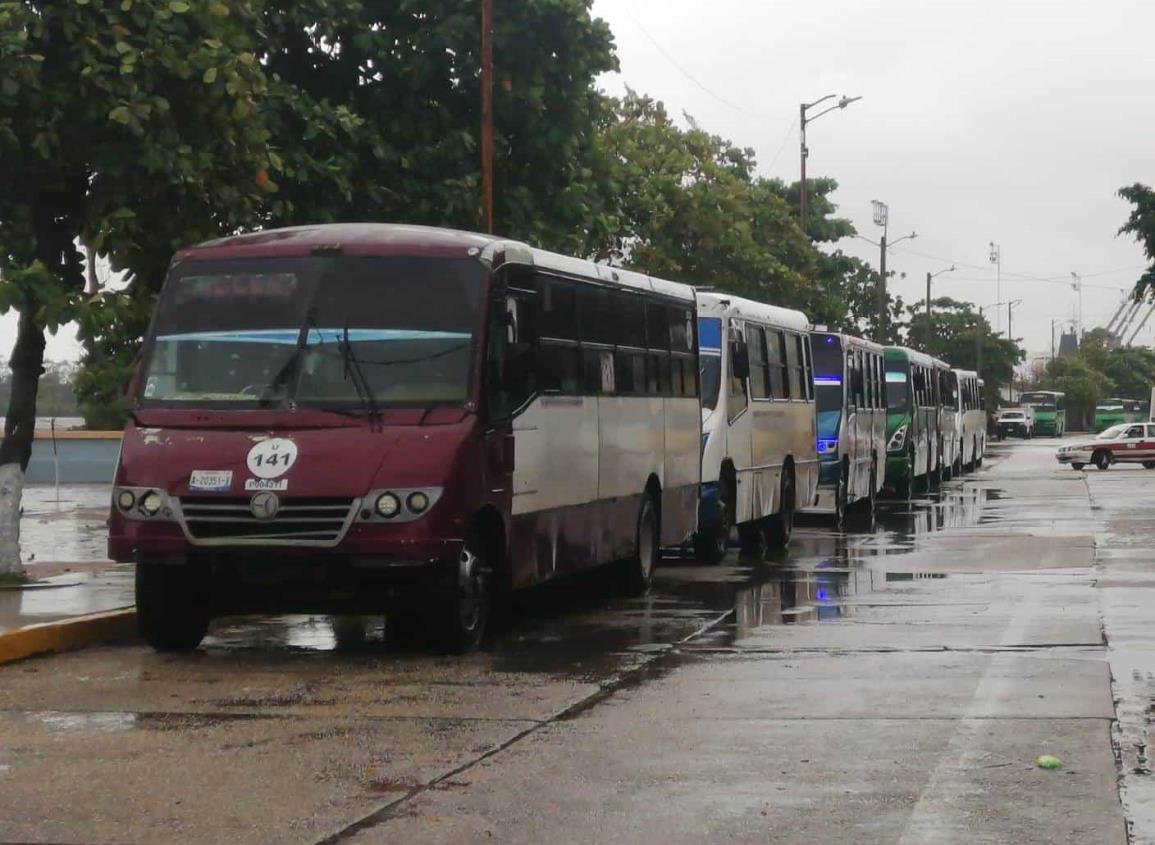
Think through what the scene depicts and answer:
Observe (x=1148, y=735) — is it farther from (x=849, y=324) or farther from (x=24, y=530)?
(x=849, y=324)

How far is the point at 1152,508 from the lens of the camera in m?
34.2

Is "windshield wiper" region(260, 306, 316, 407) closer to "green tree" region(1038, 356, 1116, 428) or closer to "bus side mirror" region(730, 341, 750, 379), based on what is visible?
"bus side mirror" region(730, 341, 750, 379)

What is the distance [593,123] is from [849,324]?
212 feet

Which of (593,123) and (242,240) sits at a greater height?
(593,123)

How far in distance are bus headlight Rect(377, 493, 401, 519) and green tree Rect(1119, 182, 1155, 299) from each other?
42462 millimetres

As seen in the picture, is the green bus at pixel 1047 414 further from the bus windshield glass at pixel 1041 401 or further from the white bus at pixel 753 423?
the white bus at pixel 753 423

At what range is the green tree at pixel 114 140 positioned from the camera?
16.1m

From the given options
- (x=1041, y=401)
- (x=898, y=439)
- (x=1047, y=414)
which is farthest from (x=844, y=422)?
(x=1041, y=401)

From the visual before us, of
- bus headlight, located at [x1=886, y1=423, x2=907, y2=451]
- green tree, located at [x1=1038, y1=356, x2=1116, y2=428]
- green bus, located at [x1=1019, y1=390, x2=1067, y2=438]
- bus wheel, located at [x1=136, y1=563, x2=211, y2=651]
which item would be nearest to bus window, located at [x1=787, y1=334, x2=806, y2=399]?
bus wheel, located at [x1=136, y1=563, x2=211, y2=651]

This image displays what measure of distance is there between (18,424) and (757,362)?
883cm

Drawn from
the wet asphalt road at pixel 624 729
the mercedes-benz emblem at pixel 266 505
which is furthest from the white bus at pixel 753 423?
the mercedes-benz emblem at pixel 266 505

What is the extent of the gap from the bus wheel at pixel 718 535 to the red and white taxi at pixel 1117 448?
3837 centimetres

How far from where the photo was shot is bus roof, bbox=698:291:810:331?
72.1ft

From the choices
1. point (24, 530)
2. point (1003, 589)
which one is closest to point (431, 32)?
point (24, 530)
